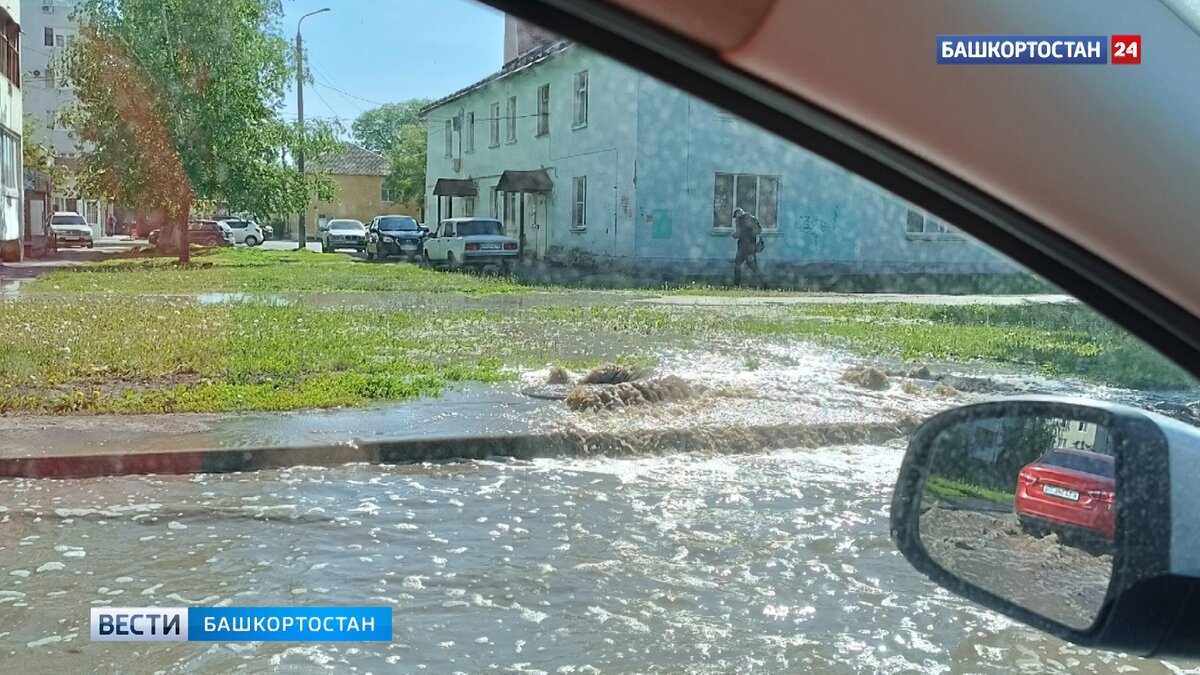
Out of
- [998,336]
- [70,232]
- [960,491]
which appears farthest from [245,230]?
[70,232]

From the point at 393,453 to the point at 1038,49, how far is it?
15.2 feet

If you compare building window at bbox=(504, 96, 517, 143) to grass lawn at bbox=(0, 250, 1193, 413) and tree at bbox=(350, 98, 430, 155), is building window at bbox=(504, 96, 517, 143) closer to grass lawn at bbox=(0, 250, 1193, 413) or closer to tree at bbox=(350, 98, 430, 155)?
tree at bbox=(350, 98, 430, 155)

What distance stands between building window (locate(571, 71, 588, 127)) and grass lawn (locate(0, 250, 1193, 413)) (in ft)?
7.00

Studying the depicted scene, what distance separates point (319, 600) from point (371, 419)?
2929 millimetres

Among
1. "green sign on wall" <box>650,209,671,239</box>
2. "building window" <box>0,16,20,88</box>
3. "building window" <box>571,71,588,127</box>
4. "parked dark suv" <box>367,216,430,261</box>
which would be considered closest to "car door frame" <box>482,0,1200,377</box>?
"building window" <box>571,71,588,127</box>

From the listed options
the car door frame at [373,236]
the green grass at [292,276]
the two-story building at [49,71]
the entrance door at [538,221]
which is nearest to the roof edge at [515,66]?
the entrance door at [538,221]

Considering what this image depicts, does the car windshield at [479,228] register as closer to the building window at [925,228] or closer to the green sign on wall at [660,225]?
the green sign on wall at [660,225]

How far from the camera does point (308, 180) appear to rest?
3.68m

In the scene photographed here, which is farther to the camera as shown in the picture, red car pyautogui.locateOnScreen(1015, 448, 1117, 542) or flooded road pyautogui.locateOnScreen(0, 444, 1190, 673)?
flooded road pyautogui.locateOnScreen(0, 444, 1190, 673)

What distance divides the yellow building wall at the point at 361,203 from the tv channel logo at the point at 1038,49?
1663 mm

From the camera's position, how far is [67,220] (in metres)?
9.26

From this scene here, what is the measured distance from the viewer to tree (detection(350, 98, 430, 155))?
2.45 m

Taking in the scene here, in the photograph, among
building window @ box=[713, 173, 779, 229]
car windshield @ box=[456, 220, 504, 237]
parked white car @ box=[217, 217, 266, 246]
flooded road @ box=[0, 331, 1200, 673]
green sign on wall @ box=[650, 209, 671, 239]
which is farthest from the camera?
parked white car @ box=[217, 217, 266, 246]

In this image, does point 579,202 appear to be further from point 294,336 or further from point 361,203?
point 294,336
